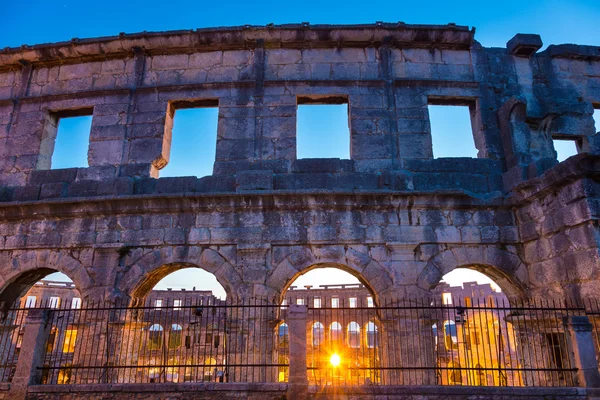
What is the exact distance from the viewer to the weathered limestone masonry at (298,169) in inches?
297

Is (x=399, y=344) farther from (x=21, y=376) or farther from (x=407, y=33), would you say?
(x=407, y=33)

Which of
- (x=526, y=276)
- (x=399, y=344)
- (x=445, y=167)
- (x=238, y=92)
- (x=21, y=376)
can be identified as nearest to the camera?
(x=21, y=376)

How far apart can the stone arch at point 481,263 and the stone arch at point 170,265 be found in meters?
3.41

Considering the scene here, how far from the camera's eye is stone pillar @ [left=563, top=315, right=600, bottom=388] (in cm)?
534

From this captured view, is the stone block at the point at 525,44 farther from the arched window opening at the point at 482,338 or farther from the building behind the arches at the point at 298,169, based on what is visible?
the arched window opening at the point at 482,338

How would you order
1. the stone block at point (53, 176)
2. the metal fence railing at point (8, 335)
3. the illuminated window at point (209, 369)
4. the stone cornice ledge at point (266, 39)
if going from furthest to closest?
the stone cornice ledge at point (266, 39) → the stone block at point (53, 176) → the metal fence railing at point (8, 335) → the illuminated window at point (209, 369)

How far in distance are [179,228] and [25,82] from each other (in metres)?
5.35

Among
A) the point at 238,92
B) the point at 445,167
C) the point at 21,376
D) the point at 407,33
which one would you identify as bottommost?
the point at 21,376

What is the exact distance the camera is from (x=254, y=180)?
7.98 meters

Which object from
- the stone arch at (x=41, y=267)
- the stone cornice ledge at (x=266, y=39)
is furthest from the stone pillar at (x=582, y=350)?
the stone arch at (x=41, y=267)

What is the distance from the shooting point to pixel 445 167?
27.0 ft

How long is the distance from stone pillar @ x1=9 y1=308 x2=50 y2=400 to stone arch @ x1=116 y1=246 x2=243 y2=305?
162cm

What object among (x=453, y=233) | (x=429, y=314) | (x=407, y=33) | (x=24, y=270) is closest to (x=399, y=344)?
(x=429, y=314)

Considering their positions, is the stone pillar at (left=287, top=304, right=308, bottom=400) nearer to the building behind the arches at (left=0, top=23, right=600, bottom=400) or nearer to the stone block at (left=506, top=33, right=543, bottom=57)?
the building behind the arches at (left=0, top=23, right=600, bottom=400)
